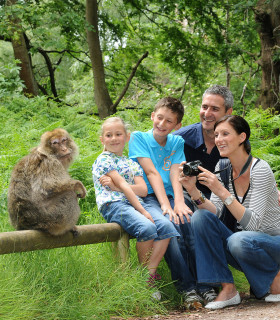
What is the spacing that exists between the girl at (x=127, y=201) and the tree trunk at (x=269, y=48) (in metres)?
6.04

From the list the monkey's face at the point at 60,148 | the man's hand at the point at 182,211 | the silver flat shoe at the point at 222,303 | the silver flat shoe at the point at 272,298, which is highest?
the monkey's face at the point at 60,148

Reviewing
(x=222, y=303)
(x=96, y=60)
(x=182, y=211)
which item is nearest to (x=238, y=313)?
(x=222, y=303)

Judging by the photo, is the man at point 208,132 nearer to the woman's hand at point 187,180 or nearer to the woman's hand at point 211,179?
the woman's hand at point 187,180

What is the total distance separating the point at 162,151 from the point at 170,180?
11.9 inches

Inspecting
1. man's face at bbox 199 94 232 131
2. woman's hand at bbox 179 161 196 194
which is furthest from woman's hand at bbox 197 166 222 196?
man's face at bbox 199 94 232 131

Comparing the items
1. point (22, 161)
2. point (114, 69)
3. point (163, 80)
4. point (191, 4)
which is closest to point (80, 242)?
point (22, 161)

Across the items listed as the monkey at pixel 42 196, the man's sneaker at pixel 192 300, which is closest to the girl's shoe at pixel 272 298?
the man's sneaker at pixel 192 300

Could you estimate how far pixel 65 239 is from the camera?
334 centimetres

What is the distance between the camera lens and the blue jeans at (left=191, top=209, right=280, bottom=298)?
347 centimetres

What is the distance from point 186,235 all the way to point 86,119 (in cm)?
606

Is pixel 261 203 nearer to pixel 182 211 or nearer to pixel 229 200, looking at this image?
pixel 229 200

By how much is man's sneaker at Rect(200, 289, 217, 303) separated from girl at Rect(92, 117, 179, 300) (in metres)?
0.42

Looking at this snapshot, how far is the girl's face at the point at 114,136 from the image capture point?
405cm

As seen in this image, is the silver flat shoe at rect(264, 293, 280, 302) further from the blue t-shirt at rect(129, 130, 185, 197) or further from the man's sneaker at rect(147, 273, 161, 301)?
the blue t-shirt at rect(129, 130, 185, 197)
